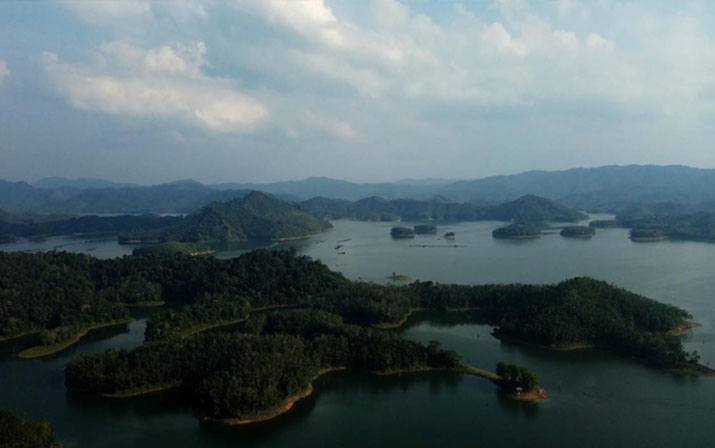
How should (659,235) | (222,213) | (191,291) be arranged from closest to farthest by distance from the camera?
(191,291), (659,235), (222,213)

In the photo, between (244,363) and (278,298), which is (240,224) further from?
(244,363)

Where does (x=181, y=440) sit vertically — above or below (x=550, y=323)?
below

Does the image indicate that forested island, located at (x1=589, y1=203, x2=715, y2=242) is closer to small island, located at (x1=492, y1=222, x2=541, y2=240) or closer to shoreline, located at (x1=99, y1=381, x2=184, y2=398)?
small island, located at (x1=492, y1=222, x2=541, y2=240)

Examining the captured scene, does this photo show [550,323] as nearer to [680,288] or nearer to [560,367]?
[560,367]

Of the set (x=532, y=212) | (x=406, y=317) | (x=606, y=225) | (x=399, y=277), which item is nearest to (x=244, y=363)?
(x=406, y=317)

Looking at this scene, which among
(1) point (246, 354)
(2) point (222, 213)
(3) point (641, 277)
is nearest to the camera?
(1) point (246, 354)

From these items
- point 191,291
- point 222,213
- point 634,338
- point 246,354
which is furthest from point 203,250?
point 634,338

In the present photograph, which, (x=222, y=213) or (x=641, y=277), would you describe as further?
(x=222, y=213)
